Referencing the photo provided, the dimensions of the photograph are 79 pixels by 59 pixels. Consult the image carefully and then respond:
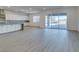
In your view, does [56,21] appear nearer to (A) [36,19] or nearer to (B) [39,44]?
(A) [36,19]

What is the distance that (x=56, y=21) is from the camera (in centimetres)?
1650

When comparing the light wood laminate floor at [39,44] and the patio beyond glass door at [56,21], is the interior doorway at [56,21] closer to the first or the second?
the patio beyond glass door at [56,21]

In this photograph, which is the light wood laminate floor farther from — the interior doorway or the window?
the window

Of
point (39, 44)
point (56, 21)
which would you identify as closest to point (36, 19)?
point (56, 21)

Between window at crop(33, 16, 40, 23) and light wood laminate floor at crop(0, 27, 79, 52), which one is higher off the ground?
window at crop(33, 16, 40, 23)

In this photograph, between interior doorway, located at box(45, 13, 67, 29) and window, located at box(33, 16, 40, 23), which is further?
window, located at box(33, 16, 40, 23)

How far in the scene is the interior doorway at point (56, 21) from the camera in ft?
50.8

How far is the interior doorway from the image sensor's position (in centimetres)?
1547

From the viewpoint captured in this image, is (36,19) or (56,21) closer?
(56,21)

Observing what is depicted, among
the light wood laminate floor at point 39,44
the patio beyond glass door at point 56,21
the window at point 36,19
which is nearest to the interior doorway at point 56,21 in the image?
the patio beyond glass door at point 56,21

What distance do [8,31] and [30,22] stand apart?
1185 cm

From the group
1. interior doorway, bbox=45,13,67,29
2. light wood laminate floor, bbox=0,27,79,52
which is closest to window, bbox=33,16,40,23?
interior doorway, bbox=45,13,67,29
